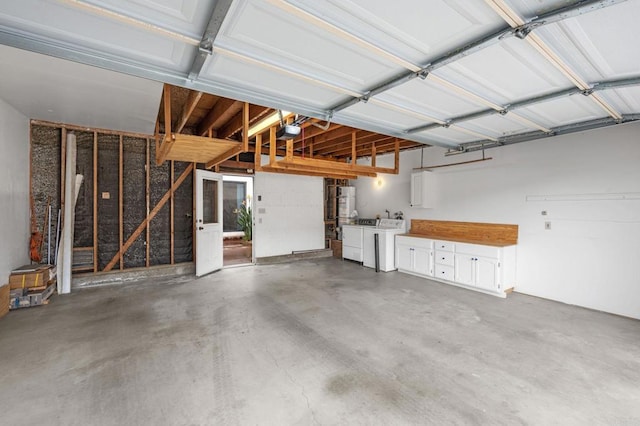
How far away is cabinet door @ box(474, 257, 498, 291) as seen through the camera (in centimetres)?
437

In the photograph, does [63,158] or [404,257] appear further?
[404,257]

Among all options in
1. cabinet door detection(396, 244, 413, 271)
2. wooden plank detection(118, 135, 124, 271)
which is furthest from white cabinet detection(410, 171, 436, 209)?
wooden plank detection(118, 135, 124, 271)

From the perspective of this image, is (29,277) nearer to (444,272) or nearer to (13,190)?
(13,190)

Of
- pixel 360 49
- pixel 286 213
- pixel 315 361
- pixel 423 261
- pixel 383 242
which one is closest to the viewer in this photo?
pixel 360 49

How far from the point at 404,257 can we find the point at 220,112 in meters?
4.40

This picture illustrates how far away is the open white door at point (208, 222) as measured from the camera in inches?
213

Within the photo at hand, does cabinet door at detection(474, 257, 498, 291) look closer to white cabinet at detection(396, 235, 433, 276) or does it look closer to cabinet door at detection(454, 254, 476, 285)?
cabinet door at detection(454, 254, 476, 285)

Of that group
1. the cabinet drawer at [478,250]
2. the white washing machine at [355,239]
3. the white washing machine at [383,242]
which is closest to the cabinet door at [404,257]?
the white washing machine at [383,242]

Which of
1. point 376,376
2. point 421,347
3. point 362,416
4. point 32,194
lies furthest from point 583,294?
point 32,194

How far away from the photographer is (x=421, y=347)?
281 cm

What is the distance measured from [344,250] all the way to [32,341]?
18.7 feet

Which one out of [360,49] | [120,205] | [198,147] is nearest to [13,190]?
[120,205]

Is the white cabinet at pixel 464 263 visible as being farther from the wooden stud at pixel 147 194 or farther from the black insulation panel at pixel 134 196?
the black insulation panel at pixel 134 196

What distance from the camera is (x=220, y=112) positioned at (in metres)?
4.02
